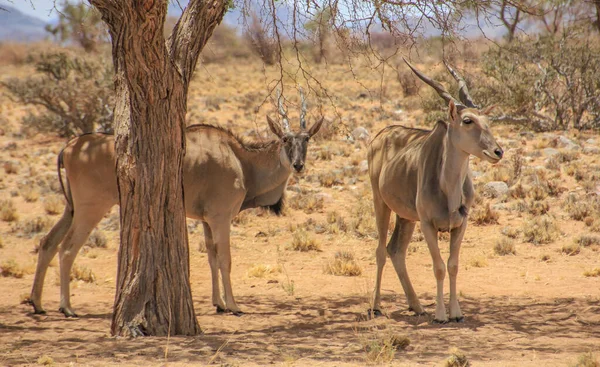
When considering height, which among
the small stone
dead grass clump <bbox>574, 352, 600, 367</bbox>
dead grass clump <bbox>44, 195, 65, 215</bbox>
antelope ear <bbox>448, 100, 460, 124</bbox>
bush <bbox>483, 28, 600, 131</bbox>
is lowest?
dead grass clump <bbox>574, 352, 600, 367</bbox>

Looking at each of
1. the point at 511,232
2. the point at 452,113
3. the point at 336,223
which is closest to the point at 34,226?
the point at 336,223

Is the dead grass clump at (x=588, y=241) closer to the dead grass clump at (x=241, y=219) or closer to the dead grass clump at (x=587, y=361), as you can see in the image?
the dead grass clump at (x=241, y=219)

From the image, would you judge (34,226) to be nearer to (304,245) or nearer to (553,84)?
(304,245)

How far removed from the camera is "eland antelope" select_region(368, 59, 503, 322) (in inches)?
293

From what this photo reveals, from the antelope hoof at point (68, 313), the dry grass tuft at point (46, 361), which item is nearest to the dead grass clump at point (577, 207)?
the antelope hoof at point (68, 313)

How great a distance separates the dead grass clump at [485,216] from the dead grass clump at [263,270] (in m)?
3.97

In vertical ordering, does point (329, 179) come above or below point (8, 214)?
above

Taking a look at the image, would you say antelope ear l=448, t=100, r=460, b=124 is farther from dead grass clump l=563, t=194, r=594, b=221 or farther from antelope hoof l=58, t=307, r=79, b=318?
dead grass clump l=563, t=194, r=594, b=221

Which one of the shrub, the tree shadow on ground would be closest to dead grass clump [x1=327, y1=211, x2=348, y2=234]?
the tree shadow on ground

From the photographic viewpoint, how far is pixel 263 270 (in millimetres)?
10742

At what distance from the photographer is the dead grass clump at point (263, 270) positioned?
10648 mm

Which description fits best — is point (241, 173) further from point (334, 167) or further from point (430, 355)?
point (334, 167)

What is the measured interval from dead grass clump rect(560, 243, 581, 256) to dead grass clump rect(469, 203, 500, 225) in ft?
5.71

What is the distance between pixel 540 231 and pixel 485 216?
1.25m
